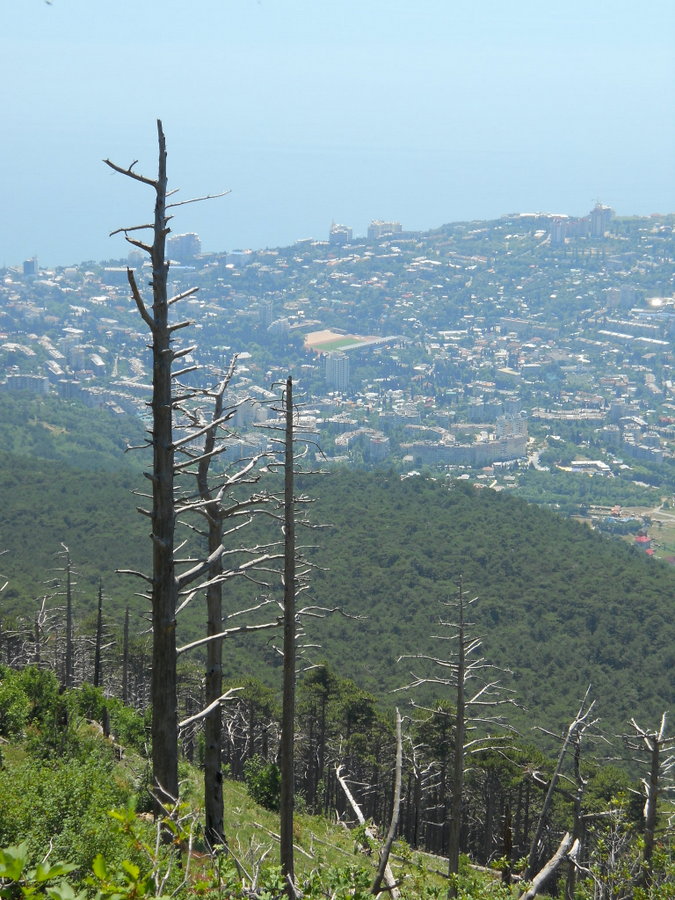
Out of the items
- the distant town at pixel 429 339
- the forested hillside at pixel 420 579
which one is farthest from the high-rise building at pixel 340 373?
the forested hillside at pixel 420 579

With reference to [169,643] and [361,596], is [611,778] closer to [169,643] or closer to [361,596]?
[169,643]

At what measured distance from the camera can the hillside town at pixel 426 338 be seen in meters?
110

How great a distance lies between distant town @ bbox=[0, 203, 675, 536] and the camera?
10838 centimetres

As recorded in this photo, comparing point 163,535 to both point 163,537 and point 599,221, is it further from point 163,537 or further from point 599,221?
point 599,221

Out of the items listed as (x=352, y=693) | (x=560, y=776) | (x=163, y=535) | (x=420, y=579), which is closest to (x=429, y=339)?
(x=420, y=579)

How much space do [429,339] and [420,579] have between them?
392 ft

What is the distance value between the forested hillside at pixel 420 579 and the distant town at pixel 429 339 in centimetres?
4033

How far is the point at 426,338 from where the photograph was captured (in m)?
158

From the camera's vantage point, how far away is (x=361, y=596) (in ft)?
127

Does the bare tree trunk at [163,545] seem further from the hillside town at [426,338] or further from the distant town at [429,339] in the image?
the distant town at [429,339]

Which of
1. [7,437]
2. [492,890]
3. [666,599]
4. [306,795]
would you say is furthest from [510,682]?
[7,437]

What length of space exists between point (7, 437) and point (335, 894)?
254 feet

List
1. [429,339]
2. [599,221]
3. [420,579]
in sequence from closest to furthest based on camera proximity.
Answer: [420,579] < [429,339] < [599,221]

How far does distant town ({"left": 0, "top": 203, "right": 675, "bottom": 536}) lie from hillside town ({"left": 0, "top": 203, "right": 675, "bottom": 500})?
348 mm
